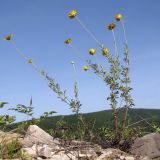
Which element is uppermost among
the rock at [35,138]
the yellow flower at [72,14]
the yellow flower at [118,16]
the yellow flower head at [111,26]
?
the yellow flower at [72,14]

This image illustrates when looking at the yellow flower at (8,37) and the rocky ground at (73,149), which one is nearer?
the rocky ground at (73,149)

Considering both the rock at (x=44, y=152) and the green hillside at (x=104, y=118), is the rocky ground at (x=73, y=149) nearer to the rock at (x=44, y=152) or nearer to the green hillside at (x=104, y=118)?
the rock at (x=44, y=152)

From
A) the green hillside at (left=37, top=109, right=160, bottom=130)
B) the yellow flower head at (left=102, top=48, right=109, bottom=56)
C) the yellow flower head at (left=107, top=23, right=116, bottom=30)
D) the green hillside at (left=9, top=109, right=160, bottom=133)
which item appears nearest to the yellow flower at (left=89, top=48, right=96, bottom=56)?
the yellow flower head at (left=102, top=48, right=109, bottom=56)

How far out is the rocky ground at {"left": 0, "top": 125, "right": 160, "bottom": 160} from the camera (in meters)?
6.65

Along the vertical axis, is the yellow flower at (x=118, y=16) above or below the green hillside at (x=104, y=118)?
above

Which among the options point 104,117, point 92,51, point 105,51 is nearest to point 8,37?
point 92,51

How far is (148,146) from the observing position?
7707 mm

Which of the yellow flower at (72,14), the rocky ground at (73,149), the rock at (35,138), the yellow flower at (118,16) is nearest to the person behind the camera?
the rocky ground at (73,149)

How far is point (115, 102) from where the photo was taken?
8.33 meters

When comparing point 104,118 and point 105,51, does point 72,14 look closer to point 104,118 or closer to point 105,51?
point 105,51

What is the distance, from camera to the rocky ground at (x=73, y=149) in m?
6.65

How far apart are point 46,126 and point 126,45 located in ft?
15.1

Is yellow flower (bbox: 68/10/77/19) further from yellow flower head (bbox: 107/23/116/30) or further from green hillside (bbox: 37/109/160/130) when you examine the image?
green hillside (bbox: 37/109/160/130)

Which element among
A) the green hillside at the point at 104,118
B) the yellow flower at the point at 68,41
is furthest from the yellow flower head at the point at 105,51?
the green hillside at the point at 104,118
